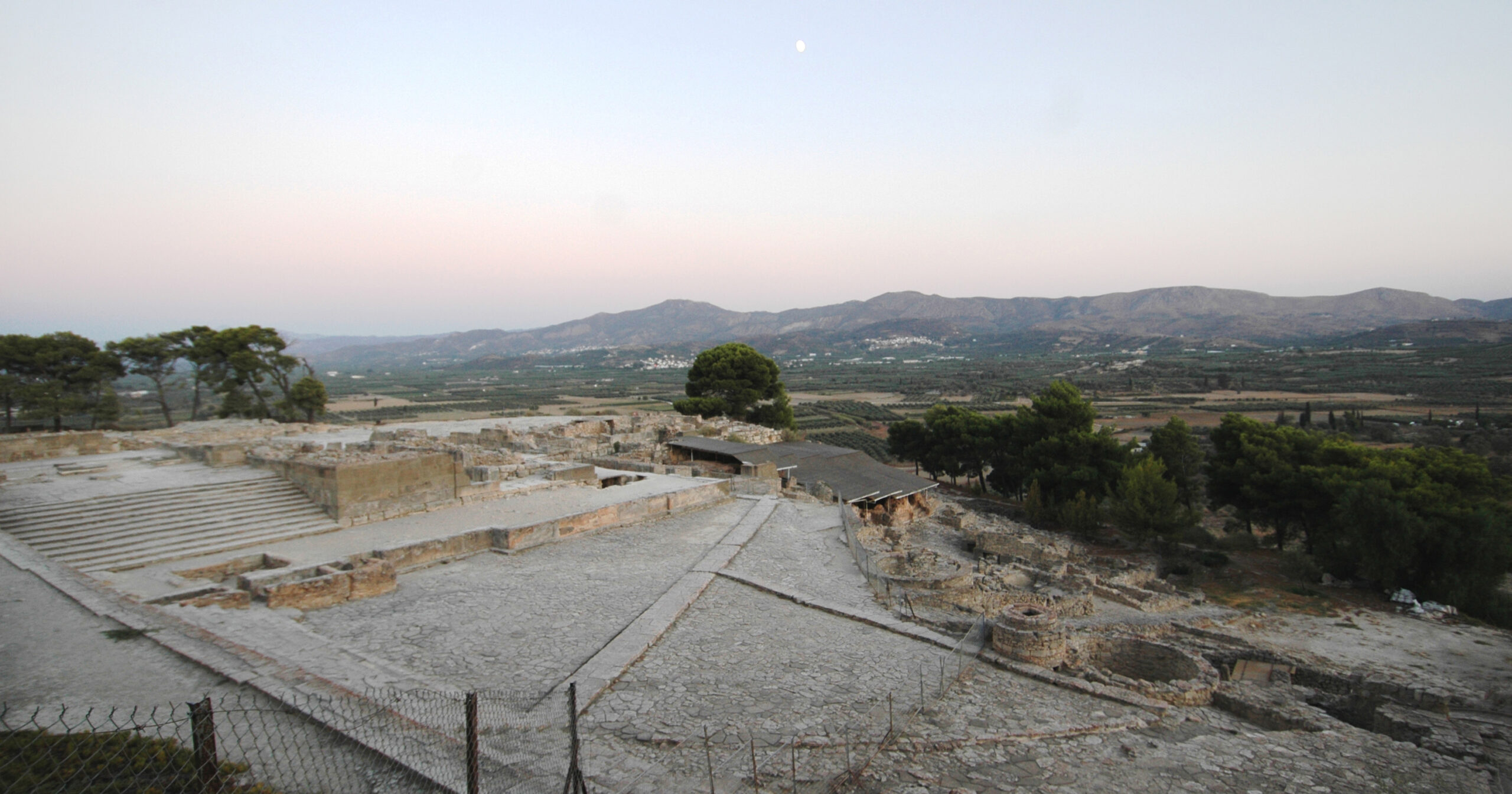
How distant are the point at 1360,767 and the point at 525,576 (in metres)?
10.4

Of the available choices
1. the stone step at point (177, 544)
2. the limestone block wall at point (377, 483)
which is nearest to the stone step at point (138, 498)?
the limestone block wall at point (377, 483)

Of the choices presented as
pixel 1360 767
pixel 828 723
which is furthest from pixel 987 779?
pixel 1360 767

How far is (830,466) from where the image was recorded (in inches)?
976

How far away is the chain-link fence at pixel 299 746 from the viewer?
152 inches

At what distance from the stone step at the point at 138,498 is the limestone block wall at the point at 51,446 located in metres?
7.05

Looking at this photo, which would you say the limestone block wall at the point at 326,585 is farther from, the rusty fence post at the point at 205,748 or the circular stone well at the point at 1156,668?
the circular stone well at the point at 1156,668

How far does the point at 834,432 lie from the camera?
191ft

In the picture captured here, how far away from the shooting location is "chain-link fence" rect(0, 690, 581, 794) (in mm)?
3850

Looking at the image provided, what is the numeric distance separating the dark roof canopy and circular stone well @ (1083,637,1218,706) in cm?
1073

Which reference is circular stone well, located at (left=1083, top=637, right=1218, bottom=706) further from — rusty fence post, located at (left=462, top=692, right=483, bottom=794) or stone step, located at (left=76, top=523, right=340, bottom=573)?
stone step, located at (left=76, top=523, right=340, bottom=573)

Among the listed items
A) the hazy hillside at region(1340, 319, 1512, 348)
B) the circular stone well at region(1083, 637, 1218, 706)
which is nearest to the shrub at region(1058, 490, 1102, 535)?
the circular stone well at region(1083, 637, 1218, 706)

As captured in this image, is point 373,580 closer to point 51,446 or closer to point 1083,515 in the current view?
point 51,446

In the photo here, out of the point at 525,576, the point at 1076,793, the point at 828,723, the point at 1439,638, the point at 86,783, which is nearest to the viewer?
the point at 86,783

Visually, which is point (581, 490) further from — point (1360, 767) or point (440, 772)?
point (1360, 767)
